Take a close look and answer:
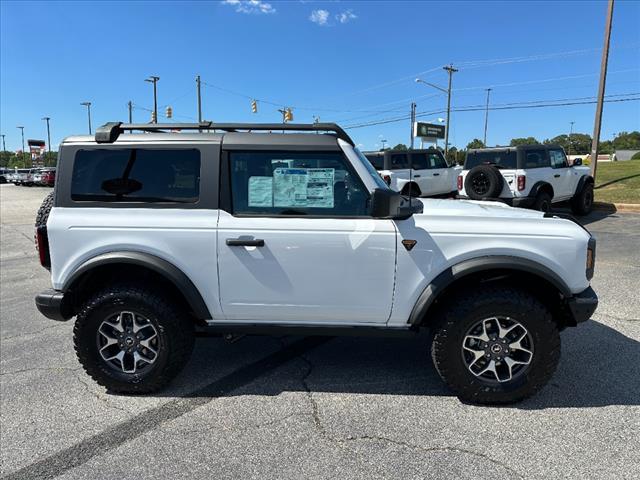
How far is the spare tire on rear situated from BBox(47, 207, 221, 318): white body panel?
8486mm

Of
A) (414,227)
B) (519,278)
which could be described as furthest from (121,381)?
(519,278)

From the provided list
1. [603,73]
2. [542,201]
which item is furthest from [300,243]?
[603,73]

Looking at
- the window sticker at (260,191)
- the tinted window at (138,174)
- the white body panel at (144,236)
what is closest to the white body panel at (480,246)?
the window sticker at (260,191)

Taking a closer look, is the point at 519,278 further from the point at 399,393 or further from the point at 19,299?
the point at 19,299

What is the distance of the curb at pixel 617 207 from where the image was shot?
12851mm

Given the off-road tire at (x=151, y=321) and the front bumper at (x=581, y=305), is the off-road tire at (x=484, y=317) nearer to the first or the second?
the front bumper at (x=581, y=305)

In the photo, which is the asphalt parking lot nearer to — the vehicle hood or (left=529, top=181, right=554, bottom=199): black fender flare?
the vehicle hood

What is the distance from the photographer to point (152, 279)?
337 cm

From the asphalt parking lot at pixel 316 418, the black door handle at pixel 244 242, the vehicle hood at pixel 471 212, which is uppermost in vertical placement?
the vehicle hood at pixel 471 212

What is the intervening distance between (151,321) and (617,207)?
13.8m

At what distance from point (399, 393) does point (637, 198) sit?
13.9 m

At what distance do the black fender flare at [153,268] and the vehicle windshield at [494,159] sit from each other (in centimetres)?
921

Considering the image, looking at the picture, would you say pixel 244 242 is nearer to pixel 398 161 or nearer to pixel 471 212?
pixel 471 212

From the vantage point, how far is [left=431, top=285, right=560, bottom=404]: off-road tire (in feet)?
10.1
